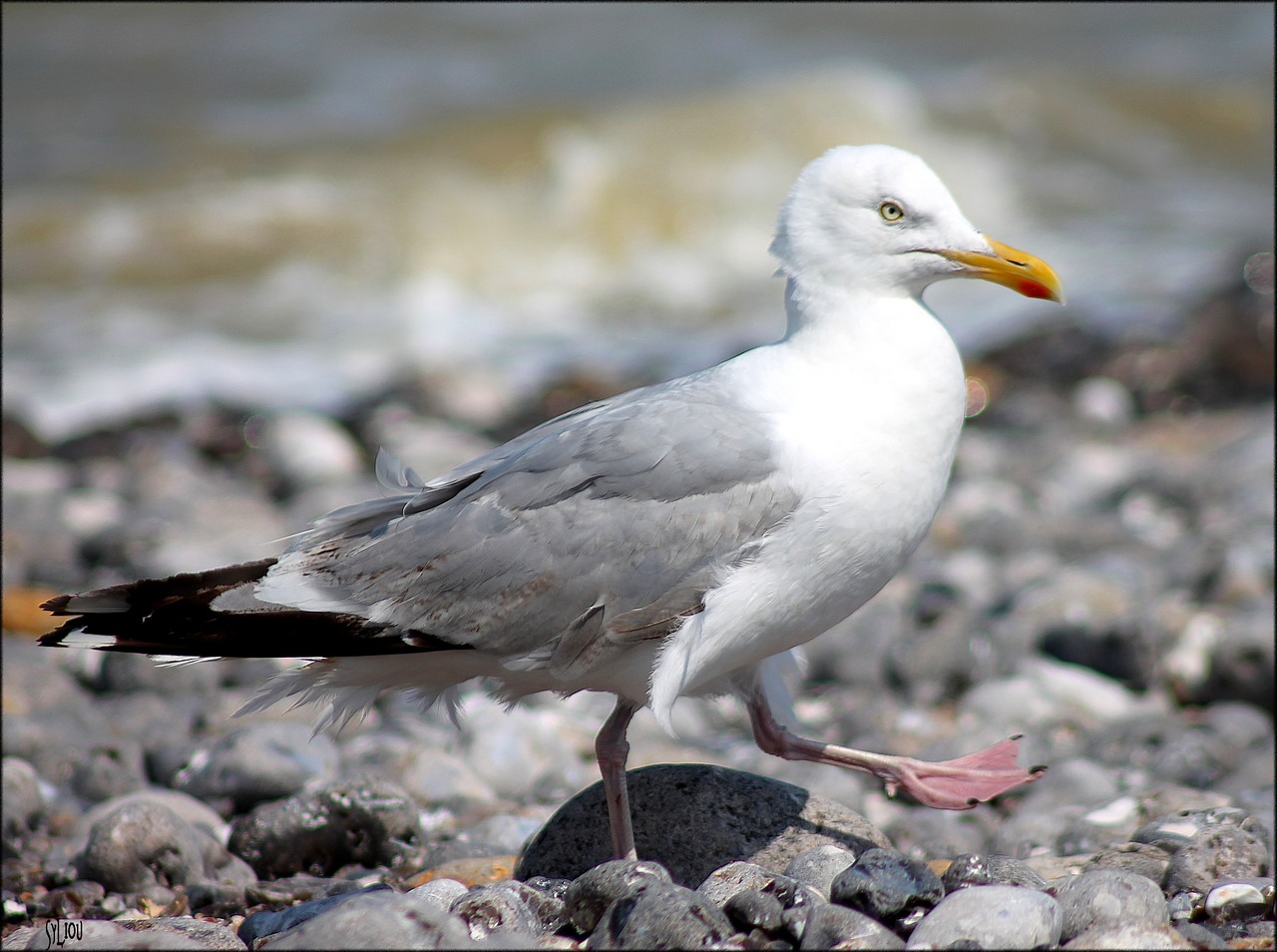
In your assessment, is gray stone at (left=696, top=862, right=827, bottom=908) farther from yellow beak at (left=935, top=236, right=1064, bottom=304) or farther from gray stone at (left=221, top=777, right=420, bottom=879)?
yellow beak at (left=935, top=236, right=1064, bottom=304)

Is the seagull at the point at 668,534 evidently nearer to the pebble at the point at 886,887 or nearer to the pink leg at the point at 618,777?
the pink leg at the point at 618,777

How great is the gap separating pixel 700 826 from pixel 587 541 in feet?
2.98

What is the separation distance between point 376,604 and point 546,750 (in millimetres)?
1747

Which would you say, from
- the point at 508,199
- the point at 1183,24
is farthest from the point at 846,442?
the point at 1183,24

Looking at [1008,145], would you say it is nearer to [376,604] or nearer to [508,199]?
[508,199]

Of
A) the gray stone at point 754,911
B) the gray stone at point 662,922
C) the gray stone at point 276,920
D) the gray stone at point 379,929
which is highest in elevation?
the gray stone at point 379,929

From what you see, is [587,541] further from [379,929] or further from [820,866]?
[379,929]

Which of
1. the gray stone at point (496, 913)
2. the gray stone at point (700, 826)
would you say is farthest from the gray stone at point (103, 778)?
the gray stone at point (496, 913)

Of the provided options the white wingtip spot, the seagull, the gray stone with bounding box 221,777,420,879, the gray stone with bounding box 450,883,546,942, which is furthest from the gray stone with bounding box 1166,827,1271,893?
the white wingtip spot

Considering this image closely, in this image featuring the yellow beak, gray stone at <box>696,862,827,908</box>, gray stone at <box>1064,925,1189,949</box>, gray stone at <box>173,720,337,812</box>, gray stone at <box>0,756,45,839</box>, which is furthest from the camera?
gray stone at <box>173,720,337,812</box>

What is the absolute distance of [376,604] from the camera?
11.9 feet

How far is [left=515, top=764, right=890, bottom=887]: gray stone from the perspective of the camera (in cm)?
371

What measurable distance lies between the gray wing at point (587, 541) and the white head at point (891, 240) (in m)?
0.53

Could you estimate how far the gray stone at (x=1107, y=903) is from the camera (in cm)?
295
